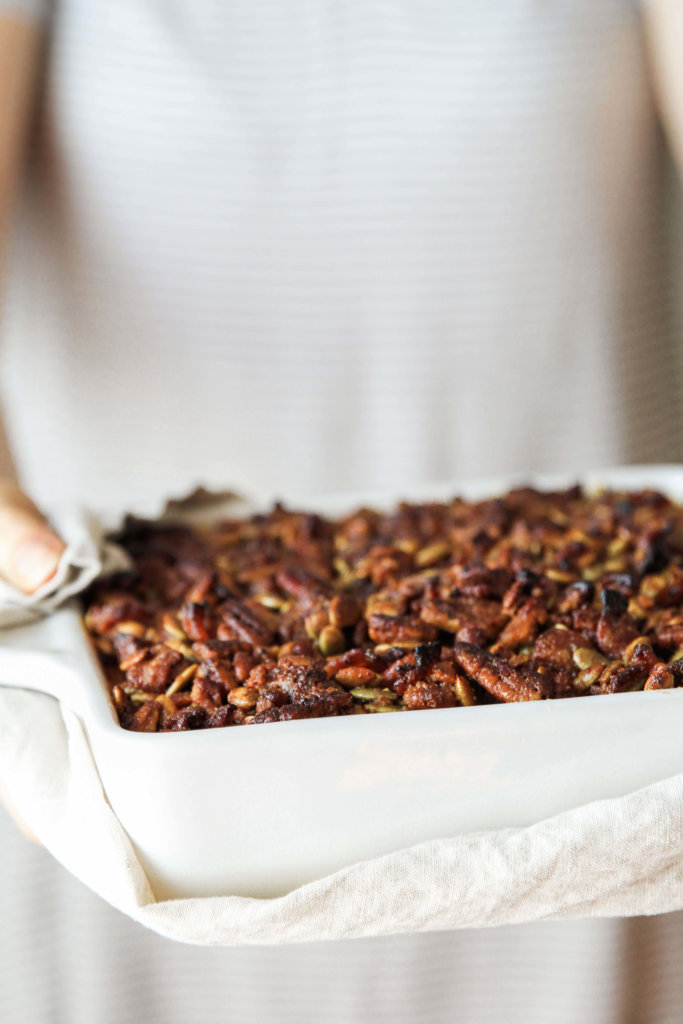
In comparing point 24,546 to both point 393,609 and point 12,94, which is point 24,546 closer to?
point 393,609

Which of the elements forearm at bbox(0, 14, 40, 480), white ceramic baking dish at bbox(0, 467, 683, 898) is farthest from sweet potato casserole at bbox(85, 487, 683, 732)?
forearm at bbox(0, 14, 40, 480)

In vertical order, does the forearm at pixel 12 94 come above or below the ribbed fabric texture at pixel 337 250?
above

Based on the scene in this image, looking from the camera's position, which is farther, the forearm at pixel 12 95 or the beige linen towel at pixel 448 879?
the forearm at pixel 12 95

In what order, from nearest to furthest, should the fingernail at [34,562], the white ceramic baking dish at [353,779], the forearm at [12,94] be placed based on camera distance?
the white ceramic baking dish at [353,779], the fingernail at [34,562], the forearm at [12,94]

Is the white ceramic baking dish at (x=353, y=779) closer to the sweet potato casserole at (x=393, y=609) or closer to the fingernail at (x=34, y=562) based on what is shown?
the sweet potato casserole at (x=393, y=609)

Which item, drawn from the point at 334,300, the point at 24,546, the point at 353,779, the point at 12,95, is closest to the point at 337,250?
the point at 334,300

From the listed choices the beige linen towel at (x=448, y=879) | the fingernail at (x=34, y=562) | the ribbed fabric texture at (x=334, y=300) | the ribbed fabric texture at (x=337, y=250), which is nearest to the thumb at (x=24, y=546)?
the fingernail at (x=34, y=562)
